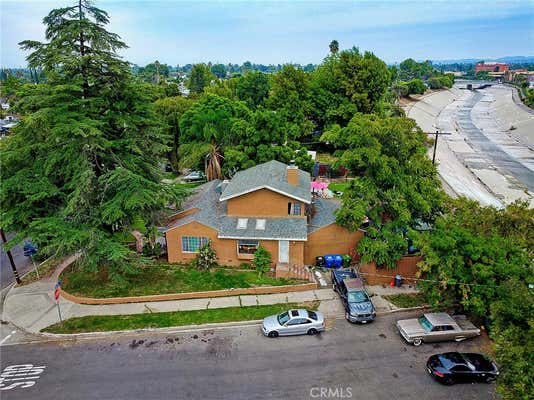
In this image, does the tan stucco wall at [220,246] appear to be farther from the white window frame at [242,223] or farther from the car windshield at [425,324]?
the car windshield at [425,324]

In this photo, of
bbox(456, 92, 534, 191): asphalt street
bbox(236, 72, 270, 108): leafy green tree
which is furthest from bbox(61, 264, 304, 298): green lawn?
bbox(236, 72, 270, 108): leafy green tree

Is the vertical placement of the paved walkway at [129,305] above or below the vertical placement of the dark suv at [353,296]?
below

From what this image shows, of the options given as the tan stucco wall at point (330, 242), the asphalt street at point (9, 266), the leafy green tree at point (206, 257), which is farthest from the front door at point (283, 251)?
the asphalt street at point (9, 266)

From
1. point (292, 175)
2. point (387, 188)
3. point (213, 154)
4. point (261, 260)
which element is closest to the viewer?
point (261, 260)

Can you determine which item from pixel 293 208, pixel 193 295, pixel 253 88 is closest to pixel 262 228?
pixel 293 208

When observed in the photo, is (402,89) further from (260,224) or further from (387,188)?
(260,224)

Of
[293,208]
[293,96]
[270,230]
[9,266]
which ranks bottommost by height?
[9,266]

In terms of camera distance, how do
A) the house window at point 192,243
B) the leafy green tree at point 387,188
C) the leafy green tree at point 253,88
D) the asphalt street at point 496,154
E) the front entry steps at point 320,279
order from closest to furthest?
the leafy green tree at point 387,188 → the front entry steps at point 320,279 → the house window at point 192,243 → the asphalt street at point 496,154 → the leafy green tree at point 253,88
